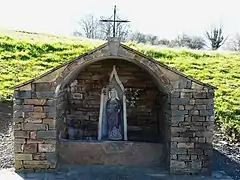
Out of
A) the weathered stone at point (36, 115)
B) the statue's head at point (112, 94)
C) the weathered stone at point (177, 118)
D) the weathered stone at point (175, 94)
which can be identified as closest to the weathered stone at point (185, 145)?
the weathered stone at point (177, 118)

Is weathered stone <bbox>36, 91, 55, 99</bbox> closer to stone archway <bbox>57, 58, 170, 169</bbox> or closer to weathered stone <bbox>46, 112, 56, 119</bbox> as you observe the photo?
weathered stone <bbox>46, 112, 56, 119</bbox>

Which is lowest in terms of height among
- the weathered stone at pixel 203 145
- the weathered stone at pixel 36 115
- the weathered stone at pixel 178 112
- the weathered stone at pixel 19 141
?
the weathered stone at pixel 203 145

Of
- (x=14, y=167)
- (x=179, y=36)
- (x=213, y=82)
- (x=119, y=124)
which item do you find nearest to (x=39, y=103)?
(x=14, y=167)

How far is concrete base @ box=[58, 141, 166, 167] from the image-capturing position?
8148 millimetres

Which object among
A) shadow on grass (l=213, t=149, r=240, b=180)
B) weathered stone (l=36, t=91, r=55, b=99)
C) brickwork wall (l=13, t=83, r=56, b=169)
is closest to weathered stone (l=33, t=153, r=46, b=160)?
brickwork wall (l=13, t=83, r=56, b=169)

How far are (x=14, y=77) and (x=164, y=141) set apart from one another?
839 cm

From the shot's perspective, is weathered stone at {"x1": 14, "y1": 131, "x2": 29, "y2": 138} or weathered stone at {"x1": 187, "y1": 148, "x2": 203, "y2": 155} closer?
weathered stone at {"x1": 14, "y1": 131, "x2": 29, "y2": 138}

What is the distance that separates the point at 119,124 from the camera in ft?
28.5

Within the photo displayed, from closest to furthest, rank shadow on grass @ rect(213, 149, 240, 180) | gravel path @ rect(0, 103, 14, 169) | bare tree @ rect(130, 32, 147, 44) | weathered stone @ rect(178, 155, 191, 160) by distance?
weathered stone @ rect(178, 155, 191, 160) → shadow on grass @ rect(213, 149, 240, 180) → gravel path @ rect(0, 103, 14, 169) → bare tree @ rect(130, 32, 147, 44)

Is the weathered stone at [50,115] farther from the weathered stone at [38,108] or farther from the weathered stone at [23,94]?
the weathered stone at [23,94]

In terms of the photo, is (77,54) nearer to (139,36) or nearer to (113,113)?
(113,113)

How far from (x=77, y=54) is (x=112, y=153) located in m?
10.1

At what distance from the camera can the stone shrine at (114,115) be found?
750 centimetres

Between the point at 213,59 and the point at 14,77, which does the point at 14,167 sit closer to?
the point at 14,77
